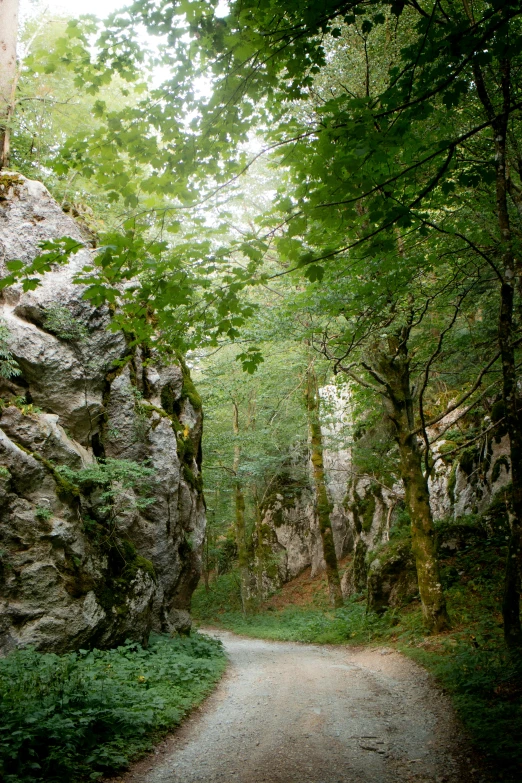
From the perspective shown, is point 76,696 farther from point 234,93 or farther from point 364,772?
point 234,93

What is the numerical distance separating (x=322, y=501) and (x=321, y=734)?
11125mm

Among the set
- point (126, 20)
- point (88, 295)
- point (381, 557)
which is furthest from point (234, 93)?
point (381, 557)

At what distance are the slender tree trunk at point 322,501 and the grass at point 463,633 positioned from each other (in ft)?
2.78

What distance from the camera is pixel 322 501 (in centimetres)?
1633

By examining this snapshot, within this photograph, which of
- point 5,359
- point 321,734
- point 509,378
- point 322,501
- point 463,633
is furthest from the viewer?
point 322,501

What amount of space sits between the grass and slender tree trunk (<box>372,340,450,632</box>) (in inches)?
22.3

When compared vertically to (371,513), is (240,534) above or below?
below

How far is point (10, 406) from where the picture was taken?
8.59 m

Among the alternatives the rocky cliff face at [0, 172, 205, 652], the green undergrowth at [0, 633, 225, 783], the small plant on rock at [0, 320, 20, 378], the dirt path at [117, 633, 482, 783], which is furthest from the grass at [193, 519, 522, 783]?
the small plant on rock at [0, 320, 20, 378]

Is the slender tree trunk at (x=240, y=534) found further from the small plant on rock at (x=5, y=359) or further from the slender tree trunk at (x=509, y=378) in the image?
the slender tree trunk at (x=509, y=378)

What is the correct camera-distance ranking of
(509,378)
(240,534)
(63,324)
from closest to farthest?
(509,378) → (63,324) → (240,534)

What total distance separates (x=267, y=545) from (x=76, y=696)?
812 inches

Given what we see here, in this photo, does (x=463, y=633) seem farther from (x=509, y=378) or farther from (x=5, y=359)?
(x=5, y=359)

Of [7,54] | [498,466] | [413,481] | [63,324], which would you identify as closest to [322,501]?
[498,466]
